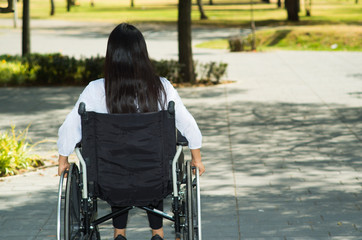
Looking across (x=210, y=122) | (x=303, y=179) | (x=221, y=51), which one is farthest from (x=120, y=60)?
(x=221, y=51)

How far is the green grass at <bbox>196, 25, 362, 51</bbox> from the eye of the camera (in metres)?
24.6

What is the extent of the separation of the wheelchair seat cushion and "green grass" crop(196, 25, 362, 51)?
20655mm

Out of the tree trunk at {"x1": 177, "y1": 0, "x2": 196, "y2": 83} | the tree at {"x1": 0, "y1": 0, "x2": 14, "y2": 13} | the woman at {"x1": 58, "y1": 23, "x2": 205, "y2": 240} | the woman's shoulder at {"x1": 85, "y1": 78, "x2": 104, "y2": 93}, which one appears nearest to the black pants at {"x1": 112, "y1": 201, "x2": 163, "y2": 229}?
the woman at {"x1": 58, "y1": 23, "x2": 205, "y2": 240}

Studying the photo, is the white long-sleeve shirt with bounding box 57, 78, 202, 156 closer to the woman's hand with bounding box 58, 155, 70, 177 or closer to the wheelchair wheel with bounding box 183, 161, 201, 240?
the woman's hand with bounding box 58, 155, 70, 177

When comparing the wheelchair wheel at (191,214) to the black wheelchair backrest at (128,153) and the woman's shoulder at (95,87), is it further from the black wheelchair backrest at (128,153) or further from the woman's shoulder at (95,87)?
the woman's shoulder at (95,87)

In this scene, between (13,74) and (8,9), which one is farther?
(13,74)

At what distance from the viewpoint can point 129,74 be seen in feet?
12.3

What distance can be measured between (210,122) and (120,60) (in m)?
6.33

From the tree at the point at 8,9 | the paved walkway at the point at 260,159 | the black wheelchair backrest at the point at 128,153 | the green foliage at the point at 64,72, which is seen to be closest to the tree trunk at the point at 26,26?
the green foliage at the point at 64,72

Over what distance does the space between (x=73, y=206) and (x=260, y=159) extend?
13.2 ft

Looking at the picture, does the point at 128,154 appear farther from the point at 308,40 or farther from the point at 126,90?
the point at 308,40

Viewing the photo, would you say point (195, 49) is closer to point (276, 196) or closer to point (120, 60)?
point (276, 196)

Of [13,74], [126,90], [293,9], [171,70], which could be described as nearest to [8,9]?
[126,90]

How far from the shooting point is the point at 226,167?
7.17 meters
